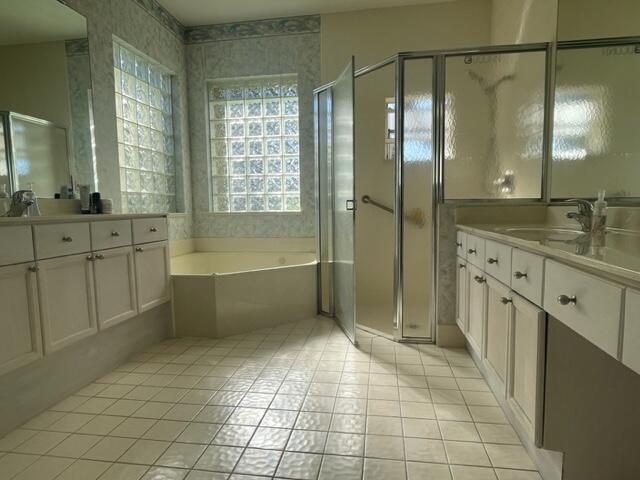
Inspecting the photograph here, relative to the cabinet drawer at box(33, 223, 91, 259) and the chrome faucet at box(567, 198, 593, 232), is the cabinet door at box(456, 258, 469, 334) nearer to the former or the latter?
the chrome faucet at box(567, 198, 593, 232)

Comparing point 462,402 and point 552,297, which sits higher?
point 552,297

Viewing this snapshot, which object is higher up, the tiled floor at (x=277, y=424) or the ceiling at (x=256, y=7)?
the ceiling at (x=256, y=7)

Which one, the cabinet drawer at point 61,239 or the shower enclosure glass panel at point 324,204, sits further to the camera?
the shower enclosure glass panel at point 324,204

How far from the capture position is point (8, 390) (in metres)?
1.47

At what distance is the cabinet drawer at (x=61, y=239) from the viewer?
5.00ft

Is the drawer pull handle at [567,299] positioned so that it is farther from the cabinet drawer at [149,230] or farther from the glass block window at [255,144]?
the glass block window at [255,144]

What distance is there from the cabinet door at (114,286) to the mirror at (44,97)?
1.82ft

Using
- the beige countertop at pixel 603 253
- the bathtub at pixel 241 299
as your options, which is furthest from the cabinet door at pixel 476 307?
the bathtub at pixel 241 299

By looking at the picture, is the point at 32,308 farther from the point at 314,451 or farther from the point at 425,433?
the point at 425,433

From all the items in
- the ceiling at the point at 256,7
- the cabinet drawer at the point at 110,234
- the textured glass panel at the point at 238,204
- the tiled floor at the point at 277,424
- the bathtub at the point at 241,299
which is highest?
the ceiling at the point at 256,7

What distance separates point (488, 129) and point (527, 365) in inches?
62.4

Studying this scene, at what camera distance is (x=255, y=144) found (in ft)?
11.3

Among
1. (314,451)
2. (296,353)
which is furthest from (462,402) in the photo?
(296,353)

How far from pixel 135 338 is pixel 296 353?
3.20ft
